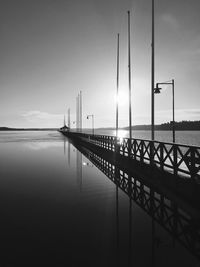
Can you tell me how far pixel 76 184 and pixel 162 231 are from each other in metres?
6.44

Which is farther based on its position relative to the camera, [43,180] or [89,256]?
[43,180]

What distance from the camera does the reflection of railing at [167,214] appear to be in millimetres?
5616

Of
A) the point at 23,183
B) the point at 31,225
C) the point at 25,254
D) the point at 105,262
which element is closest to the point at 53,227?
the point at 31,225

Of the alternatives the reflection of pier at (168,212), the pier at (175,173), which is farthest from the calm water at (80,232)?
the pier at (175,173)

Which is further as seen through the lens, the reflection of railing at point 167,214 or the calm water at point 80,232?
the reflection of railing at point 167,214

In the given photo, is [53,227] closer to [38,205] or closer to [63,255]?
[63,255]

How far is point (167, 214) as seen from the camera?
287 inches

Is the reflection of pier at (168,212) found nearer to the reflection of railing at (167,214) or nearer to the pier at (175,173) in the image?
the reflection of railing at (167,214)

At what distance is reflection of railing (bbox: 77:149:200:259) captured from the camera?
18.4ft

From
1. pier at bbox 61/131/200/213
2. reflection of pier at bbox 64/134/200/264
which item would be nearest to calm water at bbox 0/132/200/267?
reflection of pier at bbox 64/134/200/264

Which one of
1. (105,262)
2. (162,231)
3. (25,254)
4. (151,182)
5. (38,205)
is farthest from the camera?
(151,182)

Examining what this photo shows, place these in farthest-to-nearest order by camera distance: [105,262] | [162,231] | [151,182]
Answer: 1. [151,182]
2. [162,231]
3. [105,262]

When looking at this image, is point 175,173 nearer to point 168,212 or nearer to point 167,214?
point 168,212

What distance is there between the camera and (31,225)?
644cm
